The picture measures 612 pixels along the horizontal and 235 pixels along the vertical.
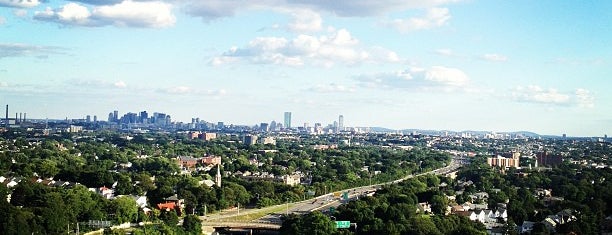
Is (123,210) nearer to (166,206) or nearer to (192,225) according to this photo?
(192,225)

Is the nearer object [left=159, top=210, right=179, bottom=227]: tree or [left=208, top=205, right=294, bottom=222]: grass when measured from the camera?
[left=159, top=210, right=179, bottom=227]: tree

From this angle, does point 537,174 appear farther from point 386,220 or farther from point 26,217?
point 26,217

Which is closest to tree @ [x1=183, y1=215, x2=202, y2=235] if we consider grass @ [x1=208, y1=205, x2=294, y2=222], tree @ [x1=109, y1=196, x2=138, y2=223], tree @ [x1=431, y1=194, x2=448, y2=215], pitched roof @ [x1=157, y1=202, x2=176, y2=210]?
tree @ [x1=109, y1=196, x2=138, y2=223]

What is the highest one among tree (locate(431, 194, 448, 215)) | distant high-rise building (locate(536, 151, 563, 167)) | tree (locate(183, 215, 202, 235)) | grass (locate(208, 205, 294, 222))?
distant high-rise building (locate(536, 151, 563, 167))

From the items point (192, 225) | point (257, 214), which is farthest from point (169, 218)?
point (257, 214)

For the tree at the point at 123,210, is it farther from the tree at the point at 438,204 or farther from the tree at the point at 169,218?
the tree at the point at 438,204

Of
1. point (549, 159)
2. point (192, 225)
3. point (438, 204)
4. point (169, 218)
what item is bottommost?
point (192, 225)

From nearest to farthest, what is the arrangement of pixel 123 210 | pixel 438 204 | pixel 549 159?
pixel 123 210 < pixel 438 204 < pixel 549 159

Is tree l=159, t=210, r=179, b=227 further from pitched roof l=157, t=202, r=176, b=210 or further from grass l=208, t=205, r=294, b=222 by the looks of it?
grass l=208, t=205, r=294, b=222

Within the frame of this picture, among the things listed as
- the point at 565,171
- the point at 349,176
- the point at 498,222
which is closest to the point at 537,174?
the point at 565,171

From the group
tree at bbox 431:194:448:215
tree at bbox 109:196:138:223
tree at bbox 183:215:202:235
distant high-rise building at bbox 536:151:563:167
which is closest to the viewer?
tree at bbox 183:215:202:235

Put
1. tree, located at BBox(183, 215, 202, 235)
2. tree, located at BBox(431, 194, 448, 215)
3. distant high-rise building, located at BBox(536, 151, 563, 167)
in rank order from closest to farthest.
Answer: tree, located at BBox(183, 215, 202, 235), tree, located at BBox(431, 194, 448, 215), distant high-rise building, located at BBox(536, 151, 563, 167)
